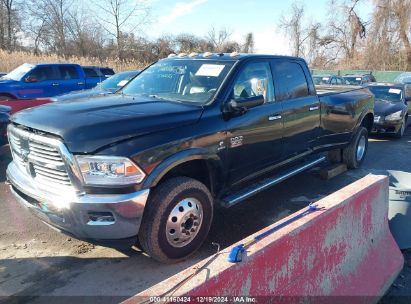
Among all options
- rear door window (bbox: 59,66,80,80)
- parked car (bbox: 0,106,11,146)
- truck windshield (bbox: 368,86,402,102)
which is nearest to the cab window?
parked car (bbox: 0,106,11,146)

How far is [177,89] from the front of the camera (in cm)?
443

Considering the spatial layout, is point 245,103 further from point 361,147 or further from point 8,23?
point 8,23

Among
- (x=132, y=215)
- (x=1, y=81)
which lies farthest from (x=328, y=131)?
(x=1, y=81)

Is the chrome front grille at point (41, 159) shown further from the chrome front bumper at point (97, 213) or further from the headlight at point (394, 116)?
the headlight at point (394, 116)

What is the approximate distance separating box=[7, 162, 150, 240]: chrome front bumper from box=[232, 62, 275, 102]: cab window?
174 centimetres

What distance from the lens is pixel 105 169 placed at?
3070mm

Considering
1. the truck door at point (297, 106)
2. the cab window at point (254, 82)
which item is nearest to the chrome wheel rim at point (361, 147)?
the truck door at point (297, 106)

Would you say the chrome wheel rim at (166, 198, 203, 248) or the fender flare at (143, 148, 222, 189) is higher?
the fender flare at (143, 148, 222, 189)

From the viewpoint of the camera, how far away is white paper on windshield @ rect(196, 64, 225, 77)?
436cm

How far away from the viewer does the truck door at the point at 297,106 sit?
16.4 ft

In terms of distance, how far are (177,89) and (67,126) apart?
1.55 metres

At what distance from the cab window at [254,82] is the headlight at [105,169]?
5.34ft

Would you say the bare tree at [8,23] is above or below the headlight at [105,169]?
above

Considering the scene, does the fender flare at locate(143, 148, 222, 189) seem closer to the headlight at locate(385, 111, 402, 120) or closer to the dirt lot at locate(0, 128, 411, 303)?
the dirt lot at locate(0, 128, 411, 303)
